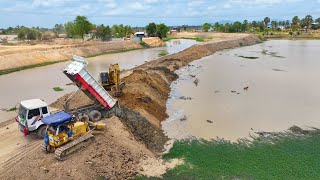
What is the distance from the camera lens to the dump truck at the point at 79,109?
15805 mm

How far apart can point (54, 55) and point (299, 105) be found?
1780 inches

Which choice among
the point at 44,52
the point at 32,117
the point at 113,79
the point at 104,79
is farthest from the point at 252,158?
the point at 44,52

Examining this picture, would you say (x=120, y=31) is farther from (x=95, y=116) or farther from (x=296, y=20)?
(x=95, y=116)

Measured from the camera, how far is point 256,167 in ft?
47.8

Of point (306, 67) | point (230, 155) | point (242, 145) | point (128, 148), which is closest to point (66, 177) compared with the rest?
point (128, 148)

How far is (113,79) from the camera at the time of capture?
2278 cm

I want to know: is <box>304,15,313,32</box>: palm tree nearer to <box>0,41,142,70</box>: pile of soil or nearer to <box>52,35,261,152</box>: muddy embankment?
<box>0,41,142,70</box>: pile of soil

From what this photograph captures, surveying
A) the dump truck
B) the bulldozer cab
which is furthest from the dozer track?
the bulldozer cab

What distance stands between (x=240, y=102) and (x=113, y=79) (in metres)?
10.9

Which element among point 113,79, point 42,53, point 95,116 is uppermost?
point 42,53

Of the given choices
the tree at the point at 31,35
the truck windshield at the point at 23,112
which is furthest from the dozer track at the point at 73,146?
the tree at the point at 31,35

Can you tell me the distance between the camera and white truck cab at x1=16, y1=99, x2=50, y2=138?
15672mm

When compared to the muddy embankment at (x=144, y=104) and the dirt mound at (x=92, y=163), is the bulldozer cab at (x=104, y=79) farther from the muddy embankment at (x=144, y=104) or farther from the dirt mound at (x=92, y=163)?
the dirt mound at (x=92, y=163)

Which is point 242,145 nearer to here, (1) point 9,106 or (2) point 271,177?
(2) point 271,177
